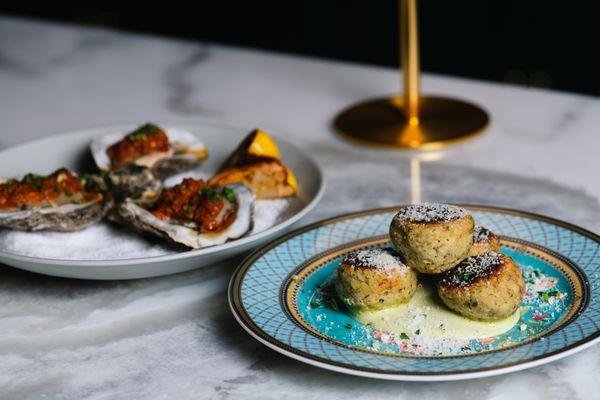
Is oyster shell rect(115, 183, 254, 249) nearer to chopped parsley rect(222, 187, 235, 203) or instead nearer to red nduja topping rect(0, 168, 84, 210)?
chopped parsley rect(222, 187, 235, 203)

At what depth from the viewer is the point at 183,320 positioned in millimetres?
1279

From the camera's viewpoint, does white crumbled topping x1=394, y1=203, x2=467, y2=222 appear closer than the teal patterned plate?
No

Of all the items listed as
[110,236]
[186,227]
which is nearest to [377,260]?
[186,227]

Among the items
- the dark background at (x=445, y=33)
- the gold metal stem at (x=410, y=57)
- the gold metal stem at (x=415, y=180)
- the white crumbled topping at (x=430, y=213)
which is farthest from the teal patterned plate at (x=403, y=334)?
the dark background at (x=445, y=33)

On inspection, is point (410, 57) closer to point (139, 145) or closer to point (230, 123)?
point (230, 123)

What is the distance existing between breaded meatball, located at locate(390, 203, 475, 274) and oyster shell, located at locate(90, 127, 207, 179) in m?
0.66

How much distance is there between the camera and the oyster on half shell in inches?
57.2

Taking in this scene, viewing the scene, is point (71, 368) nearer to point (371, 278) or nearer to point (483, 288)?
point (371, 278)

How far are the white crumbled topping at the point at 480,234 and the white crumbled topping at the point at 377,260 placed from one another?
12 centimetres

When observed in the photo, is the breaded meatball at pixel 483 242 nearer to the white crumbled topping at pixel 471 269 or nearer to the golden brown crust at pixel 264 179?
the white crumbled topping at pixel 471 269

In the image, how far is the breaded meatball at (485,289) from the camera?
108cm

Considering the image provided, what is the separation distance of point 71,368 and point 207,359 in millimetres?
180

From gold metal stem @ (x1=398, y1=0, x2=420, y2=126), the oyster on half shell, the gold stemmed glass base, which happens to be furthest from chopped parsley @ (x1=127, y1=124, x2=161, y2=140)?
gold metal stem @ (x1=398, y1=0, x2=420, y2=126)

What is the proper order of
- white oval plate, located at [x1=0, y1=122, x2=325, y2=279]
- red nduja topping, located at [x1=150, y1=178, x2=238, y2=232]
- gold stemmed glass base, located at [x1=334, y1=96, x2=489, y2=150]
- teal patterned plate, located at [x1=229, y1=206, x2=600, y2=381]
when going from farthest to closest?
gold stemmed glass base, located at [x1=334, y1=96, x2=489, y2=150] → red nduja topping, located at [x1=150, y1=178, x2=238, y2=232] → white oval plate, located at [x1=0, y1=122, x2=325, y2=279] → teal patterned plate, located at [x1=229, y1=206, x2=600, y2=381]
